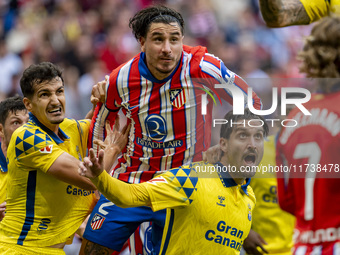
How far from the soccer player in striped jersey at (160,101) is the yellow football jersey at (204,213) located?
46cm

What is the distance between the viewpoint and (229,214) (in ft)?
16.3

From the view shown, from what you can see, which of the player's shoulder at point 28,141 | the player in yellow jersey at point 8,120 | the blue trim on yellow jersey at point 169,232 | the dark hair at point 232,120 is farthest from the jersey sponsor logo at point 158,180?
the player in yellow jersey at point 8,120

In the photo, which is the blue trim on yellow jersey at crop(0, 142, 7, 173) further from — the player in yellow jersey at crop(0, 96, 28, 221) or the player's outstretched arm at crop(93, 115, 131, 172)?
the player's outstretched arm at crop(93, 115, 131, 172)

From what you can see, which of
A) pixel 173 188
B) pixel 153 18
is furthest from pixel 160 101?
pixel 173 188

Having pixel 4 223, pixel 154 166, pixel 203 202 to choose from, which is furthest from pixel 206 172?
pixel 4 223

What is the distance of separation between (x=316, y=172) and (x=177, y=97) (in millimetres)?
2098

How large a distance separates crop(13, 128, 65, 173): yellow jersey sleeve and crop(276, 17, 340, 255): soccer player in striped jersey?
83.6 inches

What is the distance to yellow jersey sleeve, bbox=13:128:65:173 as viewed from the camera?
17.0 ft

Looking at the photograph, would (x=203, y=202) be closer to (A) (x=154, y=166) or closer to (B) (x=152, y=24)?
(A) (x=154, y=166)

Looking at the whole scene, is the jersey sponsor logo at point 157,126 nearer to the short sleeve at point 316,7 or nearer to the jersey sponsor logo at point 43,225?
the jersey sponsor logo at point 43,225

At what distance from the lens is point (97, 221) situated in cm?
562

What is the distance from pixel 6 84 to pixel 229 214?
9.01 m

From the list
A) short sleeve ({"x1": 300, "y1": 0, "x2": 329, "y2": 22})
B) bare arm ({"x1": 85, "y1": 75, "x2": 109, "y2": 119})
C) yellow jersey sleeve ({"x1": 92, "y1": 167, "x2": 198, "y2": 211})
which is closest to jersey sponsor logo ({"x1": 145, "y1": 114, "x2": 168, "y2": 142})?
bare arm ({"x1": 85, "y1": 75, "x2": 109, "y2": 119})

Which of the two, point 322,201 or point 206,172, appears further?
point 206,172
